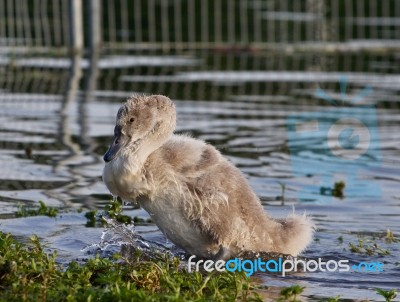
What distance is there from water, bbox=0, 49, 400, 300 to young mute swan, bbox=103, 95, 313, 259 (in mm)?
378

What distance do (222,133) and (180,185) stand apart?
5.33m

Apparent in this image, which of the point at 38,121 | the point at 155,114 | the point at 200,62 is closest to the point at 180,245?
the point at 155,114

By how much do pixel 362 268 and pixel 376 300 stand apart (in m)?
0.81

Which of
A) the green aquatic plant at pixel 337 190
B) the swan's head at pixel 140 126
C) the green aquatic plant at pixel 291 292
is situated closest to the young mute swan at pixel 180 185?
the swan's head at pixel 140 126

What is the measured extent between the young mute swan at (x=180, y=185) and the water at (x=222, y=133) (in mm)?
378

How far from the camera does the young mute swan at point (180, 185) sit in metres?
6.89

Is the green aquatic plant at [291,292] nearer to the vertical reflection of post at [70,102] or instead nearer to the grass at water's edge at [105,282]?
the grass at water's edge at [105,282]

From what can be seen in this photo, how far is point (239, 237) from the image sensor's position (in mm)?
7184

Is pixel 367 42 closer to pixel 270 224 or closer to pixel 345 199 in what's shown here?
pixel 345 199

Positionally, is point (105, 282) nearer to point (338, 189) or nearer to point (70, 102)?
point (338, 189)

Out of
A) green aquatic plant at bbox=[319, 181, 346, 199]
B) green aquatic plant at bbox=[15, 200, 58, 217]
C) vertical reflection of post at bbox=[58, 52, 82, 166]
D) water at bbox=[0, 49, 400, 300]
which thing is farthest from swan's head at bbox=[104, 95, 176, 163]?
vertical reflection of post at bbox=[58, 52, 82, 166]

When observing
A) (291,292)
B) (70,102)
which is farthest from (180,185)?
(70,102)

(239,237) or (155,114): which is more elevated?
(155,114)

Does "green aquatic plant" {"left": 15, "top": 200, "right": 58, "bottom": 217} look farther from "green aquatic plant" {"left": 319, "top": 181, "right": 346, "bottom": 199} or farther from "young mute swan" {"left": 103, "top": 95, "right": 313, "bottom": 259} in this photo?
"green aquatic plant" {"left": 319, "top": 181, "right": 346, "bottom": 199}
